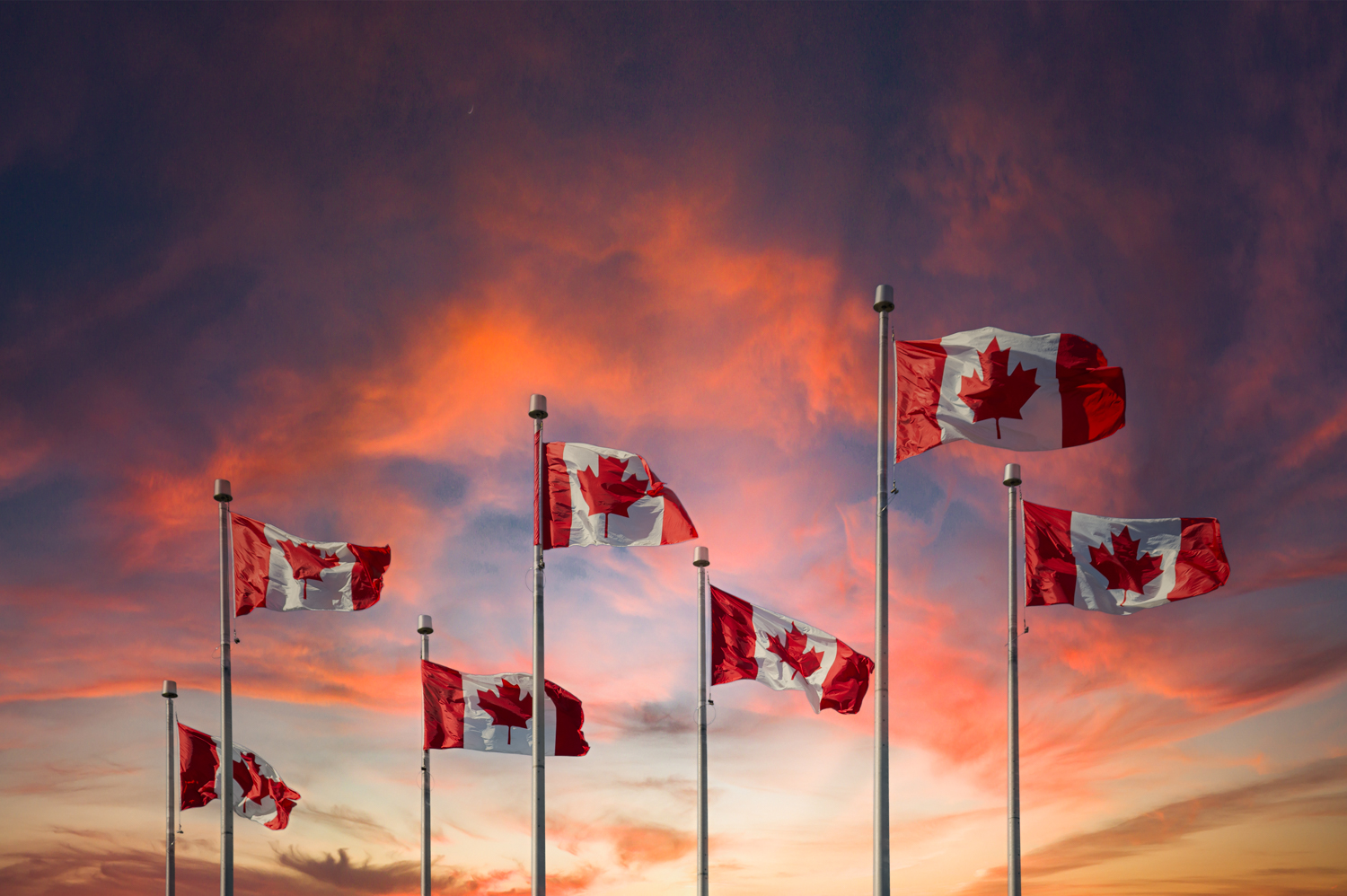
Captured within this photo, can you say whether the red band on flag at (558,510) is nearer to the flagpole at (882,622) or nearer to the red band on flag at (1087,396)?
the flagpole at (882,622)

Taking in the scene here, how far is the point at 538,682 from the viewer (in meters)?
19.5

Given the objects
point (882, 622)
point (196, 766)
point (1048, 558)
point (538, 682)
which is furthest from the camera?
point (196, 766)

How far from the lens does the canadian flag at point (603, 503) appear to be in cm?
1989

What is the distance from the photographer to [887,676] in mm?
15352

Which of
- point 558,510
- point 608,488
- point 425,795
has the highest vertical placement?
point 608,488

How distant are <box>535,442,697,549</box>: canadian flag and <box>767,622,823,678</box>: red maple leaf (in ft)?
17.6

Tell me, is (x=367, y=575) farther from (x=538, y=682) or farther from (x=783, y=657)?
(x=783, y=657)

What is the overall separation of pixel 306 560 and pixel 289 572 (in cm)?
42

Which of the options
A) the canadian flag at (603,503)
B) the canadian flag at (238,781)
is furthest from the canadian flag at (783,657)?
the canadian flag at (238,781)

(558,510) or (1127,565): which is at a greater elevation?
(558,510)

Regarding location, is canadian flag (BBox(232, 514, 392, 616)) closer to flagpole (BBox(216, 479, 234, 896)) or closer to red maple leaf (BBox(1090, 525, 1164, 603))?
flagpole (BBox(216, 479, 234, 896))

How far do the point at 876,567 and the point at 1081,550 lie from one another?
8.44 metres

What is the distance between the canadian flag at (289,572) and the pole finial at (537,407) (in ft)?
18.8

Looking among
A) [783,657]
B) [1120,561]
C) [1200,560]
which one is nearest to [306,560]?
[783,657]
